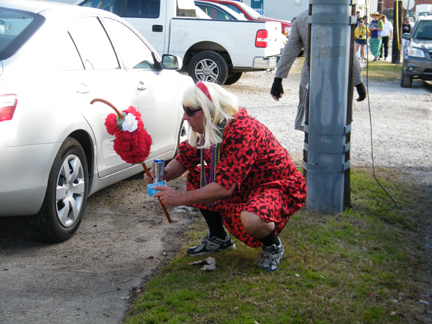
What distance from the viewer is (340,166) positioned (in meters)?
4.71

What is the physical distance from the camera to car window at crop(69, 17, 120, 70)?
4348 mm

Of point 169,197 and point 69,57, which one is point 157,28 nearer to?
point 69,57

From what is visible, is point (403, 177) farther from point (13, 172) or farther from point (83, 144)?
point (13, 172)

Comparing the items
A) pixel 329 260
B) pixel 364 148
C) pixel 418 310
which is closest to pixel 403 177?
pixel 364 148

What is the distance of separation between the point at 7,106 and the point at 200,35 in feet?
30.3

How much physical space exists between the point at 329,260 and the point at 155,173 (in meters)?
1.40

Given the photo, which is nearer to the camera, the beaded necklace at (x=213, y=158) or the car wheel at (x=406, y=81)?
the beaded necklace at (x=213, y=158)

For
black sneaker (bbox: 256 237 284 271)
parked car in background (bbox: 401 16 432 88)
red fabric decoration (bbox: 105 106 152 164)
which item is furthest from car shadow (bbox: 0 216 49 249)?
parked car in background (bbox: 401 16 432 88)

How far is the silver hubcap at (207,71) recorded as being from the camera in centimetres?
1238

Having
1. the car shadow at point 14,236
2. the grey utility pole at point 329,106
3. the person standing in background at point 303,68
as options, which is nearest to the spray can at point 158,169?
the car shadow at point 14,236

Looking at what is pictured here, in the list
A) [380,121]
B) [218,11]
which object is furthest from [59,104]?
[218,11]

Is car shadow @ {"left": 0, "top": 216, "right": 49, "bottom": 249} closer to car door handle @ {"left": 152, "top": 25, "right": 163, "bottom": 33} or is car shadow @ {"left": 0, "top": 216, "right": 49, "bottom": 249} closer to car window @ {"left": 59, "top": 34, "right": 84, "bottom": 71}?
car window @ {"left": 59, "top": 34, "right": 84, "bottom": 71}

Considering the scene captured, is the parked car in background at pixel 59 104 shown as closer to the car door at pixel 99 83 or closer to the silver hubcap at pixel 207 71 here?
the car door at pixel 99 83

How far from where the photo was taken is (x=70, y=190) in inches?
158
